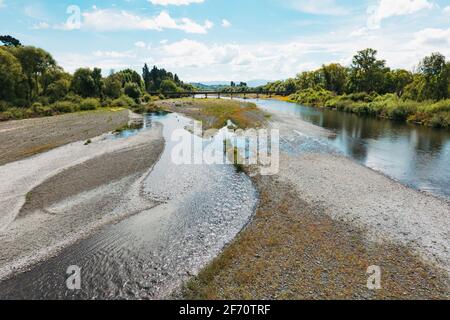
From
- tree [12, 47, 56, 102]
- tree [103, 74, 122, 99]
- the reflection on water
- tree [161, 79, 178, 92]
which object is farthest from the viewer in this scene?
tree [161, 79, 178, 92]

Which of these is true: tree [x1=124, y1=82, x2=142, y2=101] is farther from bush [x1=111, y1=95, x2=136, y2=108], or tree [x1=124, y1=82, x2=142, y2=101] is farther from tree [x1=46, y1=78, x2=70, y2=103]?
tree [x1=46, y1=78, x2=70, y2=103]

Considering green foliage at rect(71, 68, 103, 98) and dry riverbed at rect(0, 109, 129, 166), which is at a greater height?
green foliage at rect(71, 68, 103, 98)

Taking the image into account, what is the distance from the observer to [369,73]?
100m

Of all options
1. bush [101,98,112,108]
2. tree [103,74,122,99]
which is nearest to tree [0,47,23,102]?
bush [101,98,112,108]

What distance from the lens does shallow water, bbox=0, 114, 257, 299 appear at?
39.4 feet

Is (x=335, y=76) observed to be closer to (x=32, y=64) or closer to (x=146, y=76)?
(x=32, y=64)

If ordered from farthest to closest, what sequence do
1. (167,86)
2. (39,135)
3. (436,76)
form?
(167,86) → (436,76) → (39,135)

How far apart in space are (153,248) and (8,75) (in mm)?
76736

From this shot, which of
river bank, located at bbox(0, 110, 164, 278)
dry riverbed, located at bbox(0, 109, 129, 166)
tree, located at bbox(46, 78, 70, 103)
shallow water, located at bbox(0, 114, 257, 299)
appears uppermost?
tree, located at bbox(46, 78, 70, 103)

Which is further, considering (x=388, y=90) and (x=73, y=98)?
(x=388, y=90)

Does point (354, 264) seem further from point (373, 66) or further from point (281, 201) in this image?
point (373, 66)

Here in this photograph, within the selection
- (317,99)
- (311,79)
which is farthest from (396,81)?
(311,79)

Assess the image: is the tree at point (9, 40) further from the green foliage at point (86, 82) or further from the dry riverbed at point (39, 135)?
the dry riverbed at point (39, 135)

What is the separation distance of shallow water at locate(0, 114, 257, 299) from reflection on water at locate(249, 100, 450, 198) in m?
15.4
